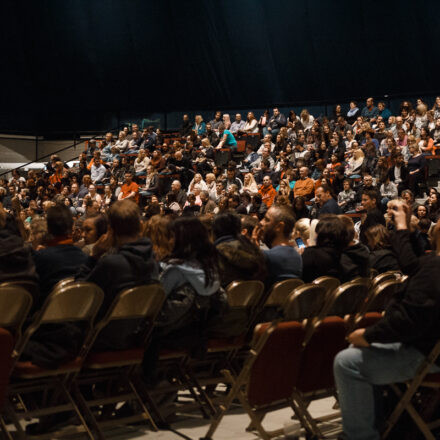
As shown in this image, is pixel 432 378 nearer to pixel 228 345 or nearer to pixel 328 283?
pixel 328 283

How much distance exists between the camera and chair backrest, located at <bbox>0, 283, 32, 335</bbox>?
299cm

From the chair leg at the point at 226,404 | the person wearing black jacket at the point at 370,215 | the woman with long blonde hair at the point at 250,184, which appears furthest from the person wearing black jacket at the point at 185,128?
the chair leg at the point at 226,404

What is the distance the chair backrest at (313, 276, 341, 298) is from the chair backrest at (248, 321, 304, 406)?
0.49 meters

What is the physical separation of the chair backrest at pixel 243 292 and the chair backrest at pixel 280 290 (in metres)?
0.07

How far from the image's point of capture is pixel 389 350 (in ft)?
9.75

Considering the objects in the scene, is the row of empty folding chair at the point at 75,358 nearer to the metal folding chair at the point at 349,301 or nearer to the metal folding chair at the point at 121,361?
the metal folding chair at the point at 121,361

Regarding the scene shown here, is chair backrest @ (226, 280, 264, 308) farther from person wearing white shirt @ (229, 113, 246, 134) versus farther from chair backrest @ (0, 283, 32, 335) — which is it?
person wearing white shirt @ (229, 113, 246, 134)

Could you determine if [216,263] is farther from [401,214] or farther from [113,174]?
[113,174]

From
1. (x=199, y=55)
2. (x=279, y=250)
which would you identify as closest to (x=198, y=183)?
(x=199, y=55)

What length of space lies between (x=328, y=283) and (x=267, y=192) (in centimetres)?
910

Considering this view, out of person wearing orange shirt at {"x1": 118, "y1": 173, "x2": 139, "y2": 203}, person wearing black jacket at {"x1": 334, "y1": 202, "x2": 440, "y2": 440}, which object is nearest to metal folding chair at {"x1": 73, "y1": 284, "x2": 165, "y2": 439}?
person wearing black jacket at {"x1": 334, "y1": 202, "x2": 440, "y2": 440}

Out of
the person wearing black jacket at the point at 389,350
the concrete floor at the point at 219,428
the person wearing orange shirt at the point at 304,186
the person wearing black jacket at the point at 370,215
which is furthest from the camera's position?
the person wearing orange shirt at the point at 304,186

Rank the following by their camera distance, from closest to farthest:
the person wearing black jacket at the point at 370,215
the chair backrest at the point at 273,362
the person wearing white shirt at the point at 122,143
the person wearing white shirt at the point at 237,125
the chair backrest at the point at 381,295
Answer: the chair backrest at the point at 273,362
the chair backrest at the point at 381,295
the person wearing black jacket at the point at 370,215
the person wearing white shirt at the point at 237,125
the person wearing white shirt at the point at 122,143

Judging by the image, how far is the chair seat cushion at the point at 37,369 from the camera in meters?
3.17
